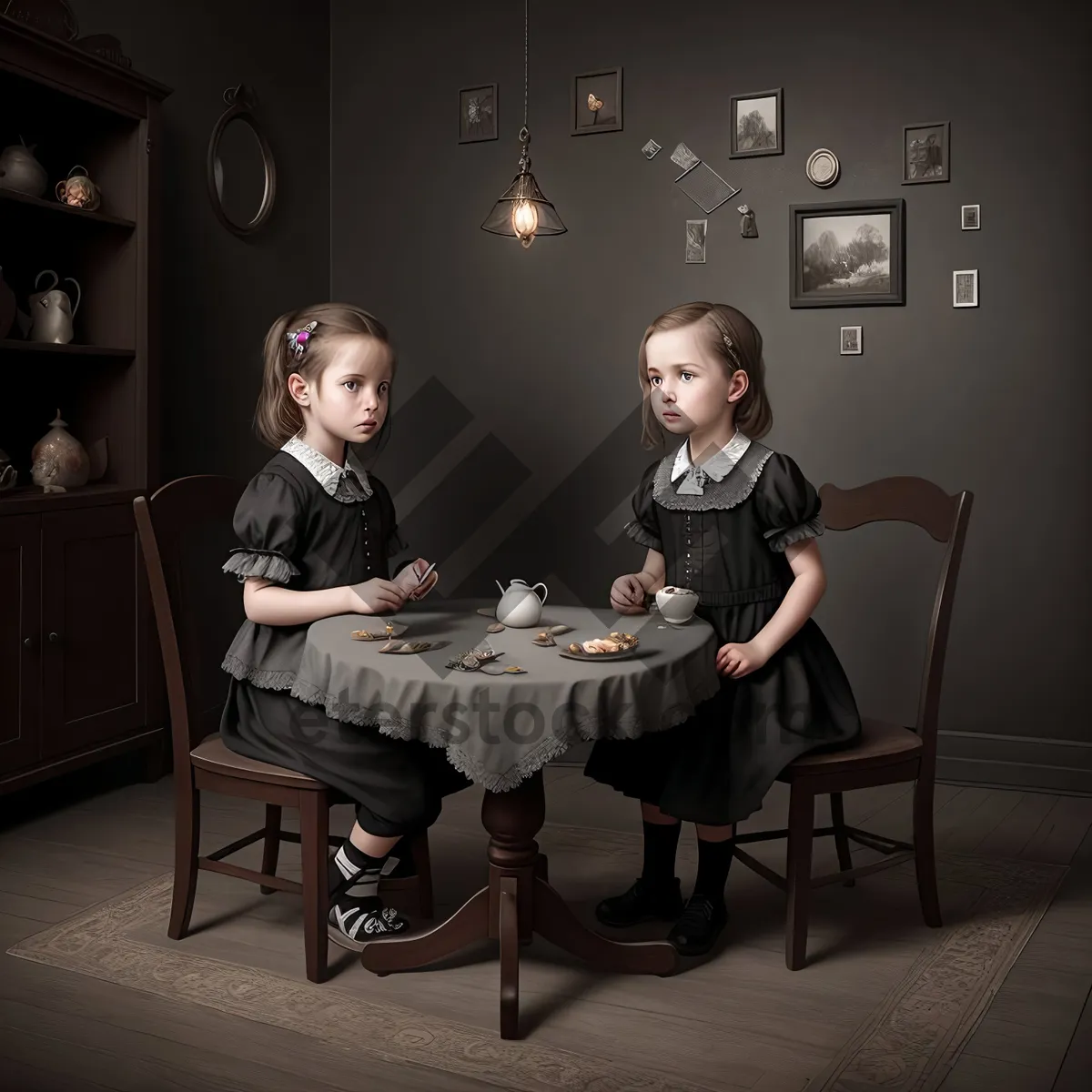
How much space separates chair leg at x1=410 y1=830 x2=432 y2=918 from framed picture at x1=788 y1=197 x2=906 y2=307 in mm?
2182

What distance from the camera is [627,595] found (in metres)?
2.37

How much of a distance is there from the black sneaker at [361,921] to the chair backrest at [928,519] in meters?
1.14

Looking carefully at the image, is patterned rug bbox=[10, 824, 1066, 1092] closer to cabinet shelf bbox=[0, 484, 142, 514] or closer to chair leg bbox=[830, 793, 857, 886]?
chair leg bbox=[830, 793, 857, 886]

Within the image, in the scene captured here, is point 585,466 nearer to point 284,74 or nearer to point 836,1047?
point 284,74

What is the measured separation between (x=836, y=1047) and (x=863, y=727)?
69 cm

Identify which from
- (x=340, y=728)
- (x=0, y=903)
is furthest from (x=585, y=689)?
(x=0, y=903)

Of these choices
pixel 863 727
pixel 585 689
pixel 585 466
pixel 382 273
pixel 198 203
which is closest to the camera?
pixel 585 689

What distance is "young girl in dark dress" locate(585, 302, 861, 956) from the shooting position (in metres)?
2.25

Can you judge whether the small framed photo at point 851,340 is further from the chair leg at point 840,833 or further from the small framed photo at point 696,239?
the chair leg at point 840,833

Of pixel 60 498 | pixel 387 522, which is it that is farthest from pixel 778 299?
pixel 60 498

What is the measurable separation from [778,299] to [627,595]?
5.84 feet

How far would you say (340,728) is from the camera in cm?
211

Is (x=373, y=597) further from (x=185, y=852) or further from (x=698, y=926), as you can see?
(x=698, y=926)

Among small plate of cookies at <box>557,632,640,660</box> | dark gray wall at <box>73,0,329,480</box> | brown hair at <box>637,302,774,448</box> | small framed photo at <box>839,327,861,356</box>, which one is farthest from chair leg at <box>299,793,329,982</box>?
small framed photo at <box>839,327,861,356</box>
